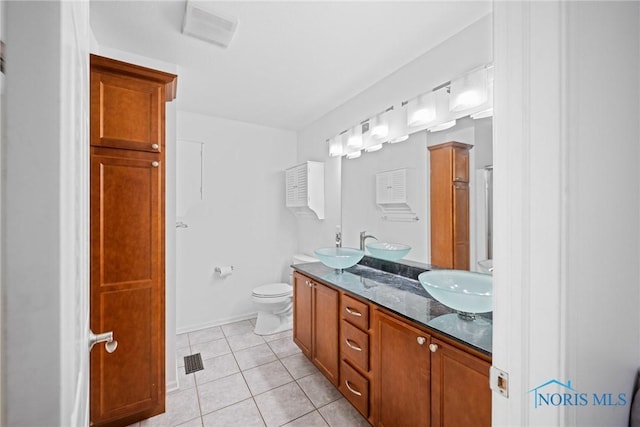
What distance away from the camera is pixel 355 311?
1.71 m

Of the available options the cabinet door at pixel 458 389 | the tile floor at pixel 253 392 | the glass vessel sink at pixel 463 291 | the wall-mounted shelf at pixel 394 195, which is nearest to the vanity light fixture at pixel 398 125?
the wall-mounted shelf at pixel 394 195

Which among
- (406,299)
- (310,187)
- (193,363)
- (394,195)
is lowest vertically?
(193,363)

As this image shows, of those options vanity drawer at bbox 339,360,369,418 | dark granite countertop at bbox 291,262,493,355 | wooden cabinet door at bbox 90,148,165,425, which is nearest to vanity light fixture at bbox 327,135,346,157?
dark granite countertop at bbox 291,262,493,355

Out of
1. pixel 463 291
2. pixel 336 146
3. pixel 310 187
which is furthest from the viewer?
pixel 310 187

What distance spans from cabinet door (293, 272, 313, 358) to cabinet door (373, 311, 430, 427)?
0.80m

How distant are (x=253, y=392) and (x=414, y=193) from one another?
193cm

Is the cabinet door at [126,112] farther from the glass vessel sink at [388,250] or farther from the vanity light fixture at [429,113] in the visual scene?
the glass vessel sink at [388,250]

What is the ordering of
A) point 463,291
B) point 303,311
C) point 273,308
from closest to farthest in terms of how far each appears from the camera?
1. point 463,291
2. point 303,311
3. point 273,308

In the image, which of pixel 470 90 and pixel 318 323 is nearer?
pixel 470 90

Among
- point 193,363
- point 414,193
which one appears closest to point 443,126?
point 414,193

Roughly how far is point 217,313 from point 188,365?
88cm

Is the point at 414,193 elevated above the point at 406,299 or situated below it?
above

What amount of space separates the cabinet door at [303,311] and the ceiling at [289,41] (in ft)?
5.73

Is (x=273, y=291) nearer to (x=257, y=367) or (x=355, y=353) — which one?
(x=257, y=367)
